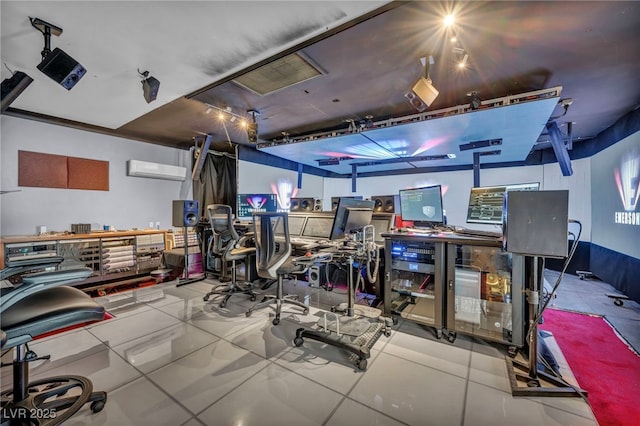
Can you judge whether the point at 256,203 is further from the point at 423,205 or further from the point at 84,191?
the point at 423,205

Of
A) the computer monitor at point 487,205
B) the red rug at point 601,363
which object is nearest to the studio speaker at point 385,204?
the computer monitor at point 487,205

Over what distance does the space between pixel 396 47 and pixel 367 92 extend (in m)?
1.01

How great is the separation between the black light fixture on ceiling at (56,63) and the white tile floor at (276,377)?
2392mm

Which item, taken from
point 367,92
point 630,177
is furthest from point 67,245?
point 630,177

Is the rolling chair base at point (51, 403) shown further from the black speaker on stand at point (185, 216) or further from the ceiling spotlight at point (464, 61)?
the ceiling spotlight at point (464, 61)

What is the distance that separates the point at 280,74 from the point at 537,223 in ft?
9.16

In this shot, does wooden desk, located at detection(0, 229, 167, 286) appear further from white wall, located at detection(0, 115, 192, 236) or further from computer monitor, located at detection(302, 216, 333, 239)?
computer monitor, located at detection(302, 216, 333, 239)

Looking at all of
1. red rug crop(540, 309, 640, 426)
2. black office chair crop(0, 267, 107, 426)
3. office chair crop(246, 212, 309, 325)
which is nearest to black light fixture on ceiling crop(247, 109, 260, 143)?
office chair crop(246, 212, 309, 325)

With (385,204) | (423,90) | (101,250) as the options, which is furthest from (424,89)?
(101,250)

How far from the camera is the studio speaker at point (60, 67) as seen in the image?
211 centimetres

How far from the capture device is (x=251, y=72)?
286cm

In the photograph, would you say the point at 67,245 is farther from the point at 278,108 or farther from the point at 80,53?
the point at 278,108

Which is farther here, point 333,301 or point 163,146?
point 163,146

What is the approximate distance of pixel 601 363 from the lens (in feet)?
6.98
